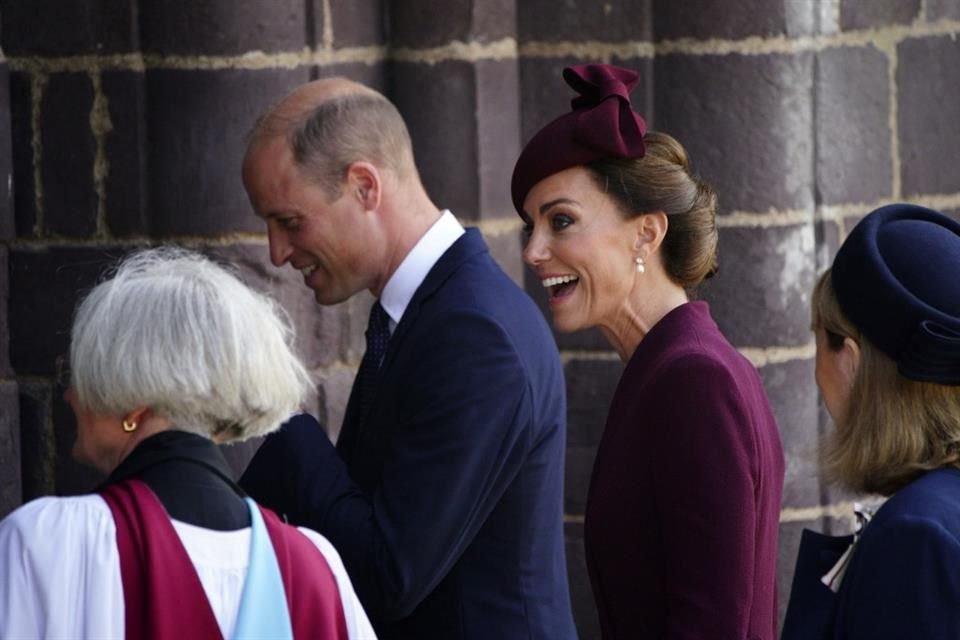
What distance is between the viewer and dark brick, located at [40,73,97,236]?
14.0 feet

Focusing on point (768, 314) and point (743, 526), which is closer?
point (743, 526)

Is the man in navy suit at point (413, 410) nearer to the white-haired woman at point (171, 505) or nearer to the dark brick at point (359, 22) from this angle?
the white-haired woman at point (171, 505)

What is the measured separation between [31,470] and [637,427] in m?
1.98

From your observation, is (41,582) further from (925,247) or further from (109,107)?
(109,107)

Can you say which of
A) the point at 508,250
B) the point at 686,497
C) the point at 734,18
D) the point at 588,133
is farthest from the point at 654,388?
the point at 734,18

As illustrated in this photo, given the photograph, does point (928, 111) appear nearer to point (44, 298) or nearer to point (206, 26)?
point (206, 26)

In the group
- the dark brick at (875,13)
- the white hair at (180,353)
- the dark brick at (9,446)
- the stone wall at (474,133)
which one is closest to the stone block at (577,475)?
the stone wall at (474,133)

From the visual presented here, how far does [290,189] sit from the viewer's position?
10.2 feet

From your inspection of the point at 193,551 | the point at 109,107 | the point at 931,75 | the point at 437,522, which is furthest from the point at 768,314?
the point at 193,551

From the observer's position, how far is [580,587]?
190 inches

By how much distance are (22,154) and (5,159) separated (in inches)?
1.7

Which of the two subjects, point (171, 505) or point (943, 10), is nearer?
point (171, 505)

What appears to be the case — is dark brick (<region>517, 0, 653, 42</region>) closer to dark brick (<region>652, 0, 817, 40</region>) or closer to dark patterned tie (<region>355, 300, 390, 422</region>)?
dark brick (<region>652, 0, 817, 40</region>)

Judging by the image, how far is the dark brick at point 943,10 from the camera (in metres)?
4.90
